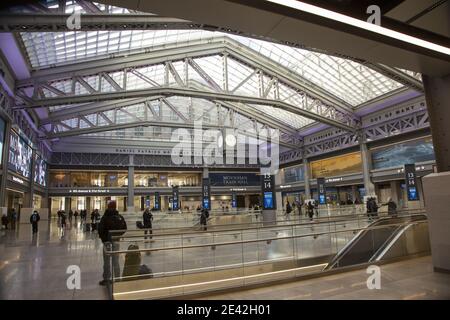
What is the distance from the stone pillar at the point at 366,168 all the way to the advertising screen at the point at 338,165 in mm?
2226

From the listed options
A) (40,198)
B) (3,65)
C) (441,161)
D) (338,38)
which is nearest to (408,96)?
(441,161)

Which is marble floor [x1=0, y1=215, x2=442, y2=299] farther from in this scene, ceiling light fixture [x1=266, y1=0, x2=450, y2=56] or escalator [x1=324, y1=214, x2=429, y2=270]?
ceiling light fixture [x1=266, y1=0, x2=450, y2=56]

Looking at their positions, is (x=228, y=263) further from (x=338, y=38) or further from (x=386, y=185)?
(x=386, y=185)

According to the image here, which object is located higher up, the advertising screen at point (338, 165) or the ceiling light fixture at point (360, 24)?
the advertising screen at point (338, 165)

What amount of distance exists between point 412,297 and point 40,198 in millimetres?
42891

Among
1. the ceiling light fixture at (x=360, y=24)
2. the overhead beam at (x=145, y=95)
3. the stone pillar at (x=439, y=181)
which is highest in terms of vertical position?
the overhead beam at (x=145, y=95)

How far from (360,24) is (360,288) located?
392 cm

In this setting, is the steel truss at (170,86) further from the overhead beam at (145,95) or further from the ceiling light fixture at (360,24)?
the ceiling light fixture at (360,24)

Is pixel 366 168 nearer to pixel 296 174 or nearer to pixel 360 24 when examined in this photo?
pixel 296 174

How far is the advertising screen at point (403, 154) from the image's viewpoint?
91.6ft

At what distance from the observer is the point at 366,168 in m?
32.8

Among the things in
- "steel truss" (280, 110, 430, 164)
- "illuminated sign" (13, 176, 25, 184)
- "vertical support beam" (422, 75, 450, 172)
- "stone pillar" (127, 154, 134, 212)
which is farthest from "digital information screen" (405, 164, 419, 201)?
"stone pillar" (127, 154, 134, 212)

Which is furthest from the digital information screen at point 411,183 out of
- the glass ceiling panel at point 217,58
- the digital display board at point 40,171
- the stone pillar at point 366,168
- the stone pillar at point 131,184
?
the stone pillar at point 131,184

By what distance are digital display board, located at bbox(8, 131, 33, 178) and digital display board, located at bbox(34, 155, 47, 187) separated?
8.53 ft
